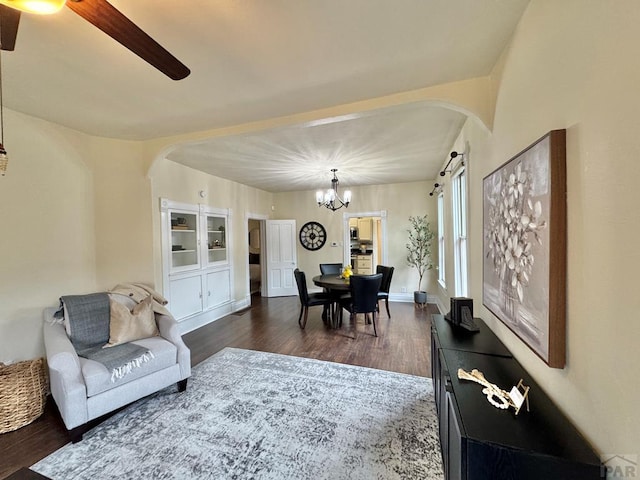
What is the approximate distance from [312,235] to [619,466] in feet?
20.3

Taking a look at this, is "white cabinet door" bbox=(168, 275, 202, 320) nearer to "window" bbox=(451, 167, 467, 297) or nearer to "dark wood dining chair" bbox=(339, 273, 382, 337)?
"dark wood dining chair" bbox=(339, 273, 382, 337)

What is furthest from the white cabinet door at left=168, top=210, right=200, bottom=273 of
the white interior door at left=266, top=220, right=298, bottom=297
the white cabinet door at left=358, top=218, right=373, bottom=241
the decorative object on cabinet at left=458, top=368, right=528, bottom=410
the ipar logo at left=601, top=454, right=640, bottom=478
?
the white cabinet door at left=358, top=218, right=373, bottom=241

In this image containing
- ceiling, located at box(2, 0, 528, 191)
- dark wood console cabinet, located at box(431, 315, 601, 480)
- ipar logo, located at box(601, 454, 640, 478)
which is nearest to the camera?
ipar logo, located at box(601, 454, 640, 478)

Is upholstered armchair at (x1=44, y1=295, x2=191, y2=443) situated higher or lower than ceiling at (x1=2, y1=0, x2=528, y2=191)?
lower

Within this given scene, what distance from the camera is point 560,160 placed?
1.06 meters

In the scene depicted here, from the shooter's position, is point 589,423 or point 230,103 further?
point 230,103

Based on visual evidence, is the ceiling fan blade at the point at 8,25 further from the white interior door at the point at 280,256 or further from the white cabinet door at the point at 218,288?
the white interior door at the point at 280,256

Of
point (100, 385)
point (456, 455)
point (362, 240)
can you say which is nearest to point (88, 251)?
point (100, 385)

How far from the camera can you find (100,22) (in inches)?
42.0

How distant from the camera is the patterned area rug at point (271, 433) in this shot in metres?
1.69

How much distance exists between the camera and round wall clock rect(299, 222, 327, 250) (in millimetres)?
6750

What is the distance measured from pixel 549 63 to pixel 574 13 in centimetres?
19

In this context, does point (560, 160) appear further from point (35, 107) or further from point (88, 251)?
point (88, 251)

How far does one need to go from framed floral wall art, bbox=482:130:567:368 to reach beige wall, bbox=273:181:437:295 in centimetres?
435
